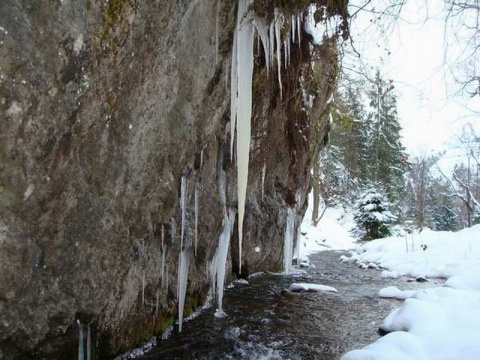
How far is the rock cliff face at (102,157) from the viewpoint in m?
1.89

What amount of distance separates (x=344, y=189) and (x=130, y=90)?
64.1ft

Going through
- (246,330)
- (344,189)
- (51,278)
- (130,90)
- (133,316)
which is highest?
(344,189)

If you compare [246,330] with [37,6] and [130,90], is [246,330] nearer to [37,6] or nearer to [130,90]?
[130,90]

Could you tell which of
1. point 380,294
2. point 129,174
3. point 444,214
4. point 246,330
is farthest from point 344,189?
point 129,174

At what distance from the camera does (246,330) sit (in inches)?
155

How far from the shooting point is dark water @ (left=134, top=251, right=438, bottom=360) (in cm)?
338

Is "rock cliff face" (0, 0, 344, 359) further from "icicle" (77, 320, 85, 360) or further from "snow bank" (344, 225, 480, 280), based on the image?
"snow bank" (344, 225, 480, 280)

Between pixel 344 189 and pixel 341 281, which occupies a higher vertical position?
pixel 344 189

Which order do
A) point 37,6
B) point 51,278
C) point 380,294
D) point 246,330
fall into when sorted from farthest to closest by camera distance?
point 380,294, point 246,330, point 51,278, point 37,6

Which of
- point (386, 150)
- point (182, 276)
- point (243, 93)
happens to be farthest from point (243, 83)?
point (386, 150)

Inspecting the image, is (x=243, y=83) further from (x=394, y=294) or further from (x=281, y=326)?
(x=394, y=294)

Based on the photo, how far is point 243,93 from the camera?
11.4 feet

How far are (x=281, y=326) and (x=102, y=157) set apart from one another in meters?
2.78

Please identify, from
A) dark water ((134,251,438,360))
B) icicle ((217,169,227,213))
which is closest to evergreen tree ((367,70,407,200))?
dark water ((134,251,438,360))
